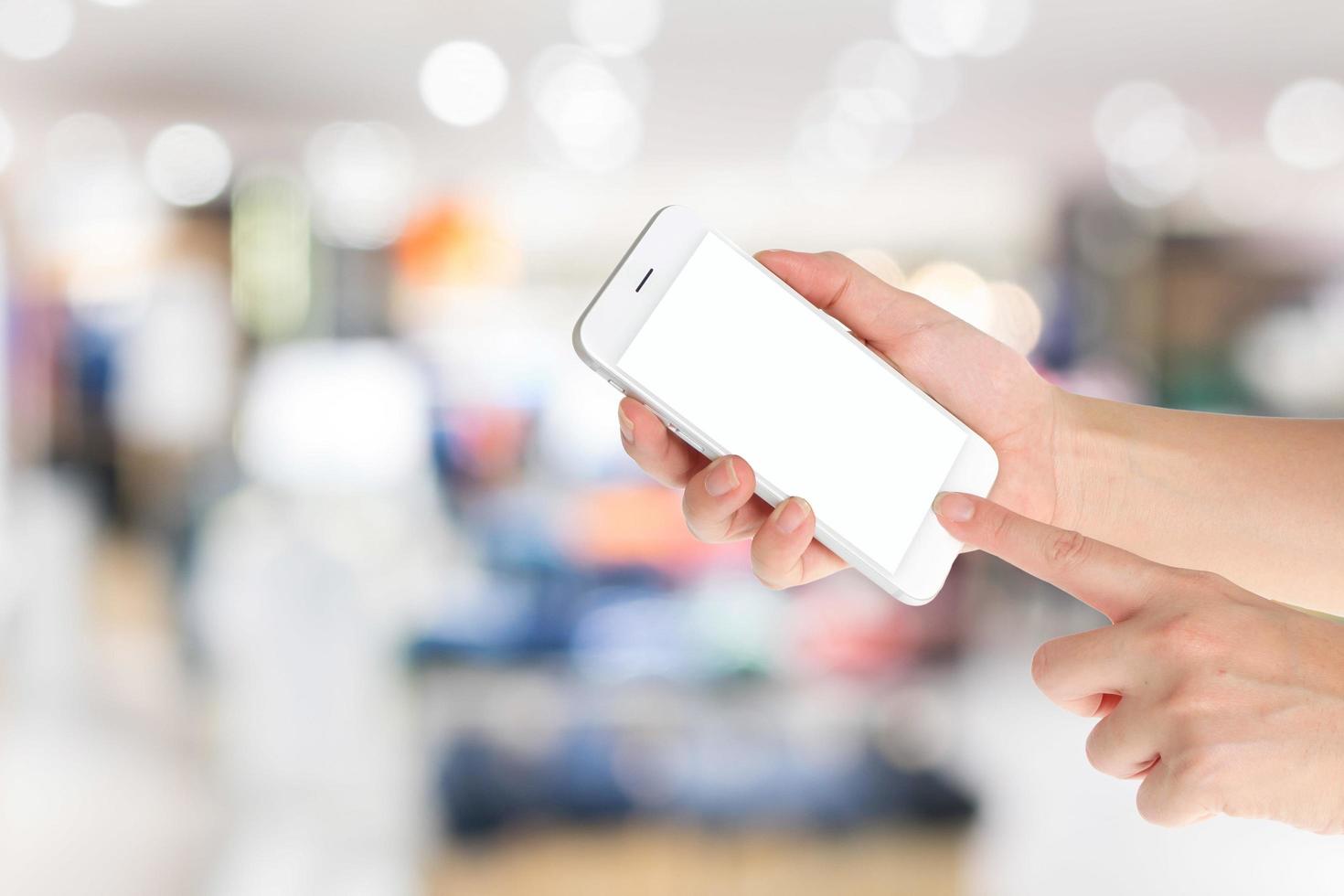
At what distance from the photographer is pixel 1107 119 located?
4254 mm

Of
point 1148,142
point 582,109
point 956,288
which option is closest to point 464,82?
point 582,109

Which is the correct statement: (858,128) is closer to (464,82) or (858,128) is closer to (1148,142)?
(1148,142)

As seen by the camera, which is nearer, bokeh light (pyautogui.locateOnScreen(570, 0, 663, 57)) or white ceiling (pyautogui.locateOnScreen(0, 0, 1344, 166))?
bokeh light (pyautogui.locateOnScreen(570, 0, 663, 57))

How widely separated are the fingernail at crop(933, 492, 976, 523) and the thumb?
0.71ft

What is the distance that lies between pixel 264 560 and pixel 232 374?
2914mm

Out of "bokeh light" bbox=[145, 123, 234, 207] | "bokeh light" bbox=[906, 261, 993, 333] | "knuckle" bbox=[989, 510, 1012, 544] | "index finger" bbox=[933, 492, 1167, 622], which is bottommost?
"bokeh light" bbox=[145, 123, 234, 207]

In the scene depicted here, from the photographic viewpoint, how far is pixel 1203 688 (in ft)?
2.04

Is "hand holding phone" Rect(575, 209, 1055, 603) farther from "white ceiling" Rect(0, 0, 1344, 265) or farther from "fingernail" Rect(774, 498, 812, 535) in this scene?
"white ceiling" Rect(0, 0, 1344, 265)

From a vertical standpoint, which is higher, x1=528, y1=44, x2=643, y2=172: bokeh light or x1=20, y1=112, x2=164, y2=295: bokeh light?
x1=528, y1=44, x2=643, y2=172: bokeh light

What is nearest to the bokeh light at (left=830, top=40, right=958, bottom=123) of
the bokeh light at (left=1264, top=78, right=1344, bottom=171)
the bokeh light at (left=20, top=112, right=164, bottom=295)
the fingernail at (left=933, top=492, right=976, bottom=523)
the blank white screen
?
the bokeh light at (left=1264, top=78, right=1344, bottom=171)

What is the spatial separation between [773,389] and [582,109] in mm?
3072

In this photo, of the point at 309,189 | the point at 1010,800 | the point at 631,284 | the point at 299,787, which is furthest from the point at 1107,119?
the point at 631,284

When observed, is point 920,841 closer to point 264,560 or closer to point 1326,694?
point 264,560

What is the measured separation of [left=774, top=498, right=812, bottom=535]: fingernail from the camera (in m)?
0.86
